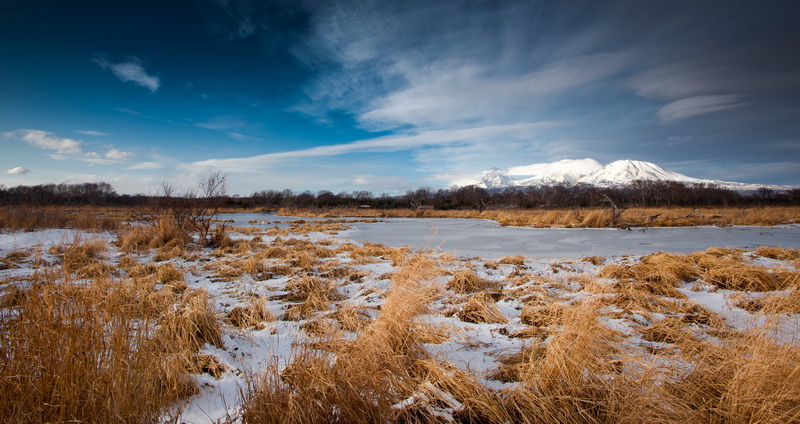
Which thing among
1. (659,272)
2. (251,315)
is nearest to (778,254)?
(659,272)

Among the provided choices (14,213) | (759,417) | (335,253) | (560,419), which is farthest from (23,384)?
(14,213)

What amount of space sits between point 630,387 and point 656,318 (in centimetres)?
222

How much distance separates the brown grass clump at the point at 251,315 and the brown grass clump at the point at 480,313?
228 cm

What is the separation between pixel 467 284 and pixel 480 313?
1.36 metres

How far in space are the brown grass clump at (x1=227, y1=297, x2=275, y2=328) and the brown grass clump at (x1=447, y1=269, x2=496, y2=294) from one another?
9.07 ft

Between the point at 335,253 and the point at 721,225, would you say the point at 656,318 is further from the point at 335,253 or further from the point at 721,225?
the point at 721,225

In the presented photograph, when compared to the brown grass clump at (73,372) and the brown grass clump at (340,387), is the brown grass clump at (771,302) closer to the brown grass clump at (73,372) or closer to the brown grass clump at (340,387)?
the brown grass clump at (340,387)

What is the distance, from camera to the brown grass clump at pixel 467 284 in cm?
494

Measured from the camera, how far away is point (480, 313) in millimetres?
3686

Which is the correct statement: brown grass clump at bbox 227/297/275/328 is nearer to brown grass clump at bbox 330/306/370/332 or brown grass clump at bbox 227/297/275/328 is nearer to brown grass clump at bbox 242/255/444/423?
brown grass clump at bbox 330/306/370/332

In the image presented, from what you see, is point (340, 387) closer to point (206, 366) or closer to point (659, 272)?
point (206, 366)

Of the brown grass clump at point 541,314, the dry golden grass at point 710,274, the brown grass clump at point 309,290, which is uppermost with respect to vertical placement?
the dry golden grass at point 710,274

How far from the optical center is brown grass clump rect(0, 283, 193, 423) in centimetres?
151

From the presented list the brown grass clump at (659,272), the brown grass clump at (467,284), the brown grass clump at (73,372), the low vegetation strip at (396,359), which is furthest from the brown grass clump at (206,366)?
the brown grass clump at (659,272)
